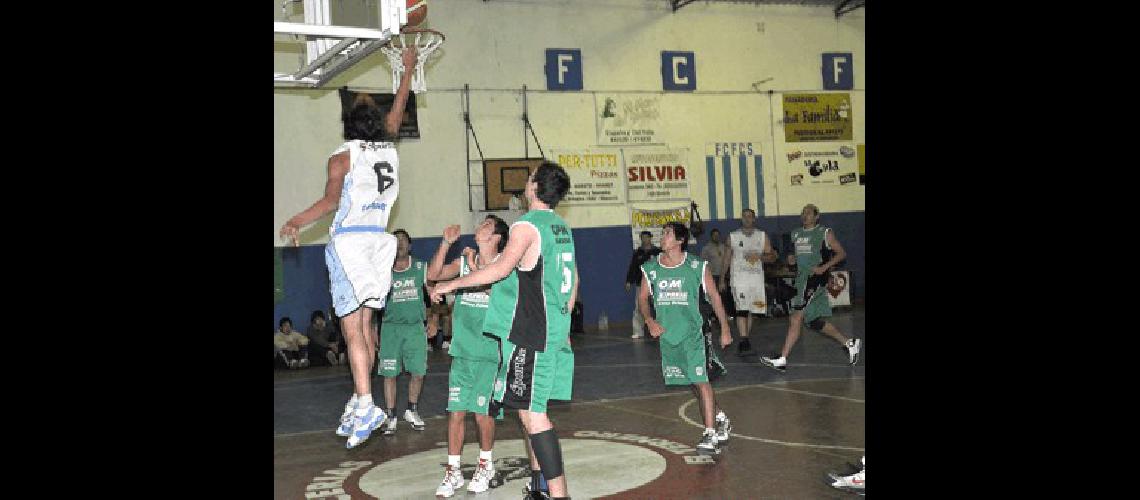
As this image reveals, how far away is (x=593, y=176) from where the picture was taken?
72.2 ft

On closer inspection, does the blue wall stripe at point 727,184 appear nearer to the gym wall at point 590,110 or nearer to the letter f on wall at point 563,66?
the gym wall at point 590,110

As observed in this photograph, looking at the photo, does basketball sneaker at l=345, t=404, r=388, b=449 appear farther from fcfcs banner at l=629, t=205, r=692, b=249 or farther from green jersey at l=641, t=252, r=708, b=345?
fcfcs banner at l=629, t=205, r=692, b=249

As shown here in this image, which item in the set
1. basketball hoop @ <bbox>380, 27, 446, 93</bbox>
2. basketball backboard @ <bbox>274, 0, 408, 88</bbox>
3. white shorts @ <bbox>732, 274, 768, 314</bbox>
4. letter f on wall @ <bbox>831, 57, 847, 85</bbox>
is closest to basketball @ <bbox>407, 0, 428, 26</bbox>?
basketball hoop @ <bbox>380, 27, 446, 93</bbox>

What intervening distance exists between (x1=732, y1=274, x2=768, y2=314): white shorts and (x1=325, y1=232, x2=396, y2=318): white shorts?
1057 cm

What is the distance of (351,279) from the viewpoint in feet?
19.9

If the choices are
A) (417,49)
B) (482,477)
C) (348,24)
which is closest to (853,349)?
(417,49)

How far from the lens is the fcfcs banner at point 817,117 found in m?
24.2

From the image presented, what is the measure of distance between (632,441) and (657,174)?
559 inches

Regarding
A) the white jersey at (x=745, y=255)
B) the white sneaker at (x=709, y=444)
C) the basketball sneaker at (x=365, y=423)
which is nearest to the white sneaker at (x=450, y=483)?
the basketball sneaker at (x=365, y=423)

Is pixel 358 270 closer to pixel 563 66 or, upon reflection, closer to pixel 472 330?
pixel 472 330
